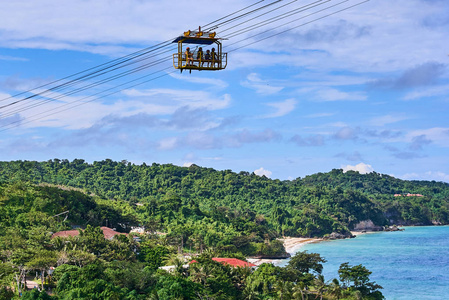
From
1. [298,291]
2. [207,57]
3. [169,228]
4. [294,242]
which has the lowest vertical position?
[298,291]

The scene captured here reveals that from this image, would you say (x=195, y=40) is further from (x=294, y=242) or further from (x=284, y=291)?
(x=294, y=242)

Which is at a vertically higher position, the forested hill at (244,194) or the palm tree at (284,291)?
the forested hill at (244,194)

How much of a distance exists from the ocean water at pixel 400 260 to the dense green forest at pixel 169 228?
32.7ft

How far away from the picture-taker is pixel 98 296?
32875 millimetres

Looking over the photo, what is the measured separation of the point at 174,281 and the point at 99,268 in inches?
239

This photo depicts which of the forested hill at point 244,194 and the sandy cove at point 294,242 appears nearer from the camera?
the sandy cove at point 294,242

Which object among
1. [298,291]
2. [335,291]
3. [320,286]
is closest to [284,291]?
[298,291]

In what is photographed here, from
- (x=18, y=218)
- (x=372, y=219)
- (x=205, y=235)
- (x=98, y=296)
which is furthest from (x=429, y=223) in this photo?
(x=98, y=296)

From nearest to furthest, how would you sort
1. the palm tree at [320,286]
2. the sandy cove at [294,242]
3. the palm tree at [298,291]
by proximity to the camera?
the palm tree at [298,291] → the palm tree at [320,286] → the sandy cove at [294,242]

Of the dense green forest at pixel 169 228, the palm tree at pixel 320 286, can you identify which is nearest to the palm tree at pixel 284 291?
the dense green forest at pixel 169 228

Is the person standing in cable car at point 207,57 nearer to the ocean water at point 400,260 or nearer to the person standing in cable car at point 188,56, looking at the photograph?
the person standing in cable car at point 188,56

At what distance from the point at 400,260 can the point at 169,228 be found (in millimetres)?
41524

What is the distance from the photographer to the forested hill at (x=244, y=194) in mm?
128625

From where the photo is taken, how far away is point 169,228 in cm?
8688
